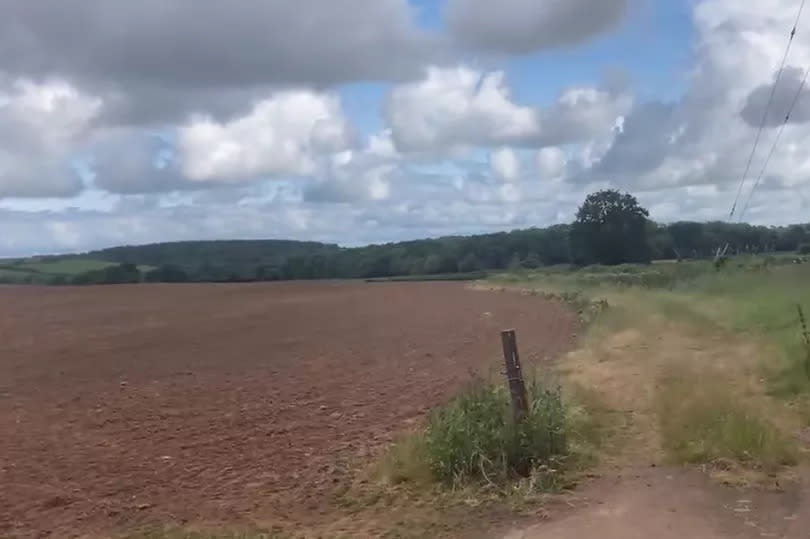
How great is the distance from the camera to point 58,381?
20.3 metres

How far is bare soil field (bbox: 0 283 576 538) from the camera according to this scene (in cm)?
1011

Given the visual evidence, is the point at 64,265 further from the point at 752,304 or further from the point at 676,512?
the point at 676,512

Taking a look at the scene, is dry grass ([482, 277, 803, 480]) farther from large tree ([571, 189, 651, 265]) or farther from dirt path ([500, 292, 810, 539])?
large tree ([571, 189, 651, 265])

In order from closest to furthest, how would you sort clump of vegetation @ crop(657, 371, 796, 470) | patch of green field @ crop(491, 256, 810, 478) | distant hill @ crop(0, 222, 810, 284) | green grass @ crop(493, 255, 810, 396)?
clump of vegetation @ crop(657, 371, 796, 470) → patch of green field @ crop(491, 256, 810, 478) → green grass @ crop(493, 255, 810, 396) → distant hill @ crop(0, 222, 810, 284)

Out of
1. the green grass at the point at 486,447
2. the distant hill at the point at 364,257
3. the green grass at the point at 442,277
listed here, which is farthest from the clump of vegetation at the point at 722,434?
the green grass at the point at 442,277

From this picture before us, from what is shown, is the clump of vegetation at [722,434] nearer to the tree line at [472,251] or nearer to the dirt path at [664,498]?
the dirt path at [664,498]

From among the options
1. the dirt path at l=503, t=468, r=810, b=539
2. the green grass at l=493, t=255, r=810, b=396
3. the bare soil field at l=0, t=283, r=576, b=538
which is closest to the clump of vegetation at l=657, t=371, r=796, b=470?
the dirt path at l=503, t=468, r=810, b=539

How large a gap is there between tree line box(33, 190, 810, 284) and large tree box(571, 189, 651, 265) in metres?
0.09

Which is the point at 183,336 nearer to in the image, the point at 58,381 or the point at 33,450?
the point at 58,381

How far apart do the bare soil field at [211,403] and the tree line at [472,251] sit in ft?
112

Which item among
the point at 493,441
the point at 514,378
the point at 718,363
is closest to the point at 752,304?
the point at 718,363

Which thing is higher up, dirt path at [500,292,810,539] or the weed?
the weed

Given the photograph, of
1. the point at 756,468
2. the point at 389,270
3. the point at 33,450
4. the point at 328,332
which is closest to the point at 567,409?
the point at 756,468

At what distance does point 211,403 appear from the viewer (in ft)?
55.1
